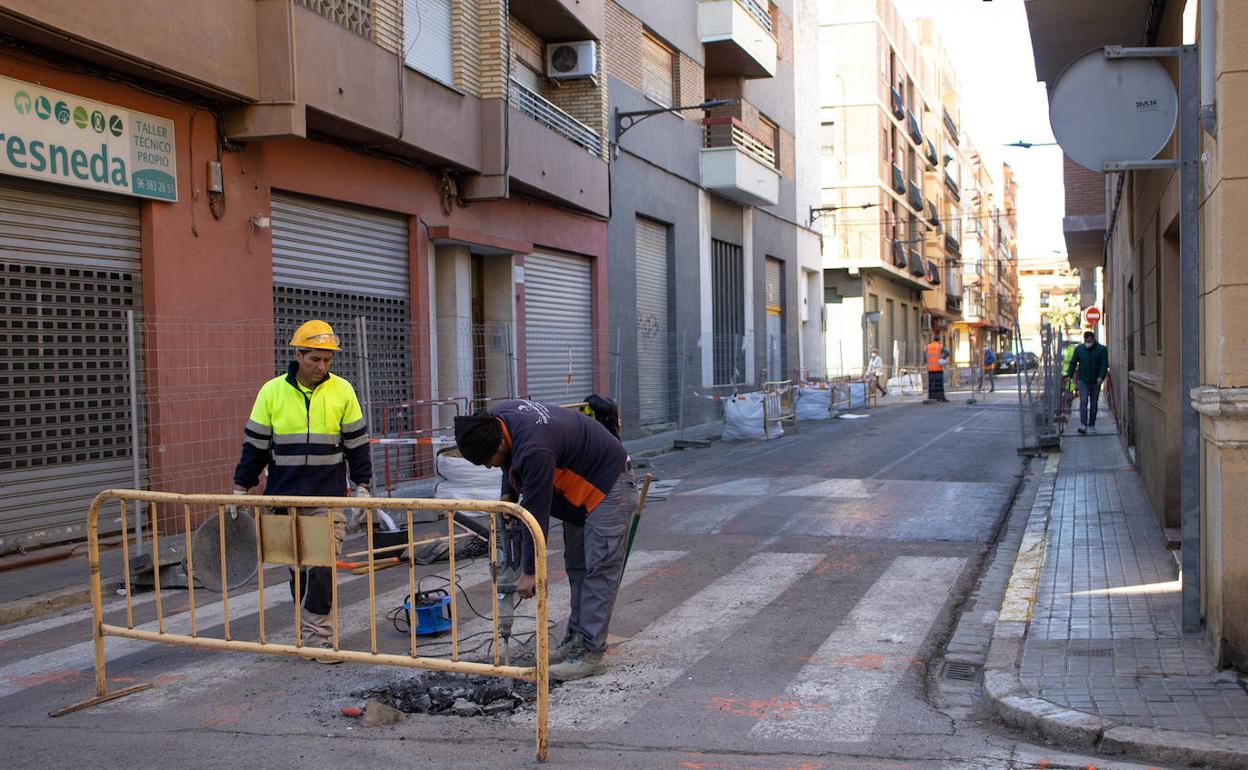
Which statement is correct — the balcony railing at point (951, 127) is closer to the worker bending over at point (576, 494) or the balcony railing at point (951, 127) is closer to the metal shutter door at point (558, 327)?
the metal shutter door at point (558, 327)

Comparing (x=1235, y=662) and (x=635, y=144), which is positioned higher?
(x=635, y=144)

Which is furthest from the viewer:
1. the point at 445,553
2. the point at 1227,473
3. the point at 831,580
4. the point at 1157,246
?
the point at 1157,246

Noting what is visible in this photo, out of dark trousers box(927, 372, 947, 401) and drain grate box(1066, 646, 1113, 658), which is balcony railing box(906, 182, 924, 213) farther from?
drain grate box(1066, 646, 1113, 658)

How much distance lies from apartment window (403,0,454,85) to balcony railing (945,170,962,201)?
53750mm

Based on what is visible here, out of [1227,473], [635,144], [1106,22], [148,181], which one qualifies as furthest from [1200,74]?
[635,144]

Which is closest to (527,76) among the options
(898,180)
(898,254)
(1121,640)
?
(1121,640)

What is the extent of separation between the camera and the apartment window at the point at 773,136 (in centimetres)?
3173

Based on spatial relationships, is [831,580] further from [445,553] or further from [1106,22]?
[1106,22]

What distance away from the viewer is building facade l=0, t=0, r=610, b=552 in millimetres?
9719

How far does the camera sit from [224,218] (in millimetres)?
11781

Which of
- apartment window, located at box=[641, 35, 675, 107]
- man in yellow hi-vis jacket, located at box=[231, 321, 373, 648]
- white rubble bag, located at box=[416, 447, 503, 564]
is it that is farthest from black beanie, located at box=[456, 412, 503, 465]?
apartment window, located at box=[641, 35, 675, 107]

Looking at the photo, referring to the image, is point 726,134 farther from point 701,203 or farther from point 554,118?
point 554,118

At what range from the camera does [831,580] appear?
8297 millimetres

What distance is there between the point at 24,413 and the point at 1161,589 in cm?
871
